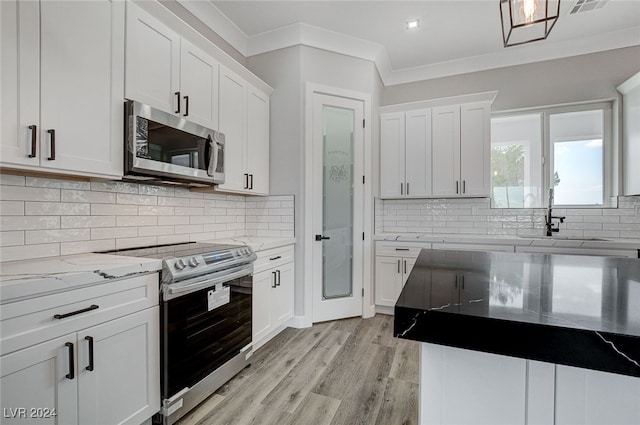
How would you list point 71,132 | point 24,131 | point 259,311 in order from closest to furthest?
point 24,131 < point 71,132 < point 259,311

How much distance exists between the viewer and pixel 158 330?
1.60 meters

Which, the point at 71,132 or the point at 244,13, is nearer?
the point at 71,132

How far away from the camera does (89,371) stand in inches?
50.9

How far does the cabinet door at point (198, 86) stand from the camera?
85.8 inches

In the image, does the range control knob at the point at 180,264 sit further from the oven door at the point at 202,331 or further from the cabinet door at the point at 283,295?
the cabinet door at the point at 283,295

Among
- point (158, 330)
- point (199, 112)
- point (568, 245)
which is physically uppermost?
point (199, 112)

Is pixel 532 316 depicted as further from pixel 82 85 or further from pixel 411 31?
pixel 411 31

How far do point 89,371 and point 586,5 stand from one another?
4.55 meters

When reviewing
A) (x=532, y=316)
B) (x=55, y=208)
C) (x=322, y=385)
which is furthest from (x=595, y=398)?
(x=55, y=208)

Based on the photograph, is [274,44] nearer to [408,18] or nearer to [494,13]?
[408,18]

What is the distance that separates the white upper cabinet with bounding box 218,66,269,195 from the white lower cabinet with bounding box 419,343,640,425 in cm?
217

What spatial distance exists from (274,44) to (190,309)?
2787 millimetres

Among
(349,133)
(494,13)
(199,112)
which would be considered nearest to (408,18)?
(494,13)

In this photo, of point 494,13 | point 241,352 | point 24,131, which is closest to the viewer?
point 24,131
